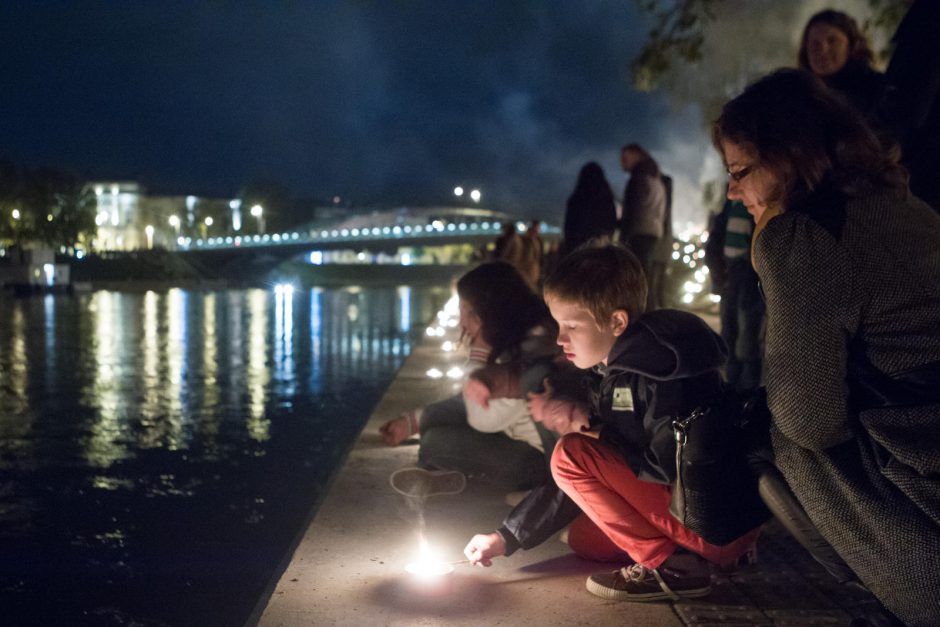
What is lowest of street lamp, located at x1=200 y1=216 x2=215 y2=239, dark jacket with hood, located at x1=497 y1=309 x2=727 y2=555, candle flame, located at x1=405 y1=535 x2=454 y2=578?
candle flame, located at x1=405 y1=535 x2=454 y2=578

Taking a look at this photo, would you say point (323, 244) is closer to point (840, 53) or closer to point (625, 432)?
point (840, 53)

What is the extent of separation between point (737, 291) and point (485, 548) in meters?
2.91

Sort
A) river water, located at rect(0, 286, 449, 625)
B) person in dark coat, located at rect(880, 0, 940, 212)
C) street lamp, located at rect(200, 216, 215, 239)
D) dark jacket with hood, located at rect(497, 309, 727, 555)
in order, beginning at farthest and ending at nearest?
street lamp, located at rect(200, 216, 215, 239) → river water, located at rect(0, 286, 449, 625) → person in dark coat, located at rect(880, 0, 940, 212) → dark jacket with hood, located at rect(497, 309, 727, 555)

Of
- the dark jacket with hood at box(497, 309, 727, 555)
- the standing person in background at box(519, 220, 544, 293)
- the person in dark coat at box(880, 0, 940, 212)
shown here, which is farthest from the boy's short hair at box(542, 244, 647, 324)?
the standing person in background at box(519, 220, 544, 293)

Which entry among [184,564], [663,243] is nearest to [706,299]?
[663,243]

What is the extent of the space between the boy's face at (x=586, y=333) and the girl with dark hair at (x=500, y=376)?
94 centimetres

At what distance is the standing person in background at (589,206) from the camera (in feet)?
31.3

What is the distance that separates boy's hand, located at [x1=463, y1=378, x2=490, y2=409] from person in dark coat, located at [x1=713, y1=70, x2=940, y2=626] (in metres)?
1.98

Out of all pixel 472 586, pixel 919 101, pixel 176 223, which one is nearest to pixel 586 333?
pixel 472 586

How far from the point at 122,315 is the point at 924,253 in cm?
2189

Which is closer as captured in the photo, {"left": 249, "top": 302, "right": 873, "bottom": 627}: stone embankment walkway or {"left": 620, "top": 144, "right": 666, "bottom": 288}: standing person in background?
{"left": 249, "top": 302, "right": 873, "bottom": 627}: stone embankment walkway

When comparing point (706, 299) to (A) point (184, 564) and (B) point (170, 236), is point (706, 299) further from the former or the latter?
(B) point (170, 236)

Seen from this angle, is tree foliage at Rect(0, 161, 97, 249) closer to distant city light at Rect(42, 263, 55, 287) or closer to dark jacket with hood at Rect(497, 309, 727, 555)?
distant city light at Rect(42, 263, 55, 287)

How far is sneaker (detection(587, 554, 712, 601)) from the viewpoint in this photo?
3242 mm
